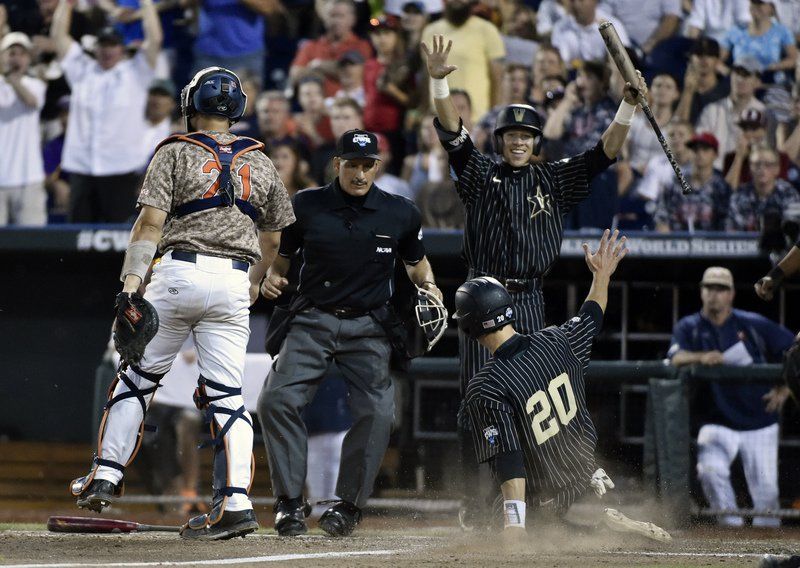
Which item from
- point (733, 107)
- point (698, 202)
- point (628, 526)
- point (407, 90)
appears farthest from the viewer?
point (407, 90)

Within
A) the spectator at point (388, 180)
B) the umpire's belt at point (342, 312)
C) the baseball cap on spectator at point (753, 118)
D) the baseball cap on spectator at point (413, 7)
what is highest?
the baseball cap on spectator at point (413, 7)

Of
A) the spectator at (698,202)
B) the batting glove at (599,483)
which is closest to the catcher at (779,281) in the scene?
the batting glove at (599,483)

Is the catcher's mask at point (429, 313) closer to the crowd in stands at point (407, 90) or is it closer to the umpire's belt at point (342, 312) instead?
the umpire's belt at point (342, 312)

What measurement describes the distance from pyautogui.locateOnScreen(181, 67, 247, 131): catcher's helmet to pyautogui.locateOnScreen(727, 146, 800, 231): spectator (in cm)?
468

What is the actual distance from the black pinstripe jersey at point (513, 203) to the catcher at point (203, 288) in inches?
45.0

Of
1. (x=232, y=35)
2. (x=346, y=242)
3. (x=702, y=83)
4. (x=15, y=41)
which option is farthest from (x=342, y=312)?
(x=15, y=41)

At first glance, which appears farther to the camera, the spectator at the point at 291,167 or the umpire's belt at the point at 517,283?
the spectator at the point at 291,167

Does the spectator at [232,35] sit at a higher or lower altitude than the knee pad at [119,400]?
higher

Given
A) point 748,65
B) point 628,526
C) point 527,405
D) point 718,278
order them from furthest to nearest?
1. point 748,65
2. point 718,278
3. point 628,526
4. point 527,405

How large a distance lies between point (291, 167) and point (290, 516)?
4463mm

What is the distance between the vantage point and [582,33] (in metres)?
10.1

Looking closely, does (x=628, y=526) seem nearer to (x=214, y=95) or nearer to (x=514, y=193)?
(x=514, y=193)

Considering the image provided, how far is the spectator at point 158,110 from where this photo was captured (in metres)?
10.5

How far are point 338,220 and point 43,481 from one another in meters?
5.02
